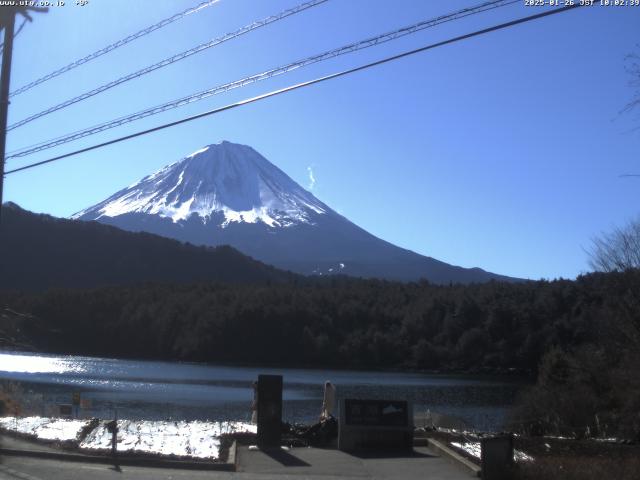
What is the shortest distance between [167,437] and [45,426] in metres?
2.69

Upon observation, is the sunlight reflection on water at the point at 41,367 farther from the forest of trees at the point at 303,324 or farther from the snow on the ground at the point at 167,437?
the snow on the ground at the point at 167,437

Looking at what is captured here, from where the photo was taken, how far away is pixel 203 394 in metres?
46.0

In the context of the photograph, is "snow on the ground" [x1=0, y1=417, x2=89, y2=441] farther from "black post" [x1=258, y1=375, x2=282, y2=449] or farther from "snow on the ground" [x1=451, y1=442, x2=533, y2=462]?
"snow on the ground" [x1=451, y1=442, x2=533, y2=462]

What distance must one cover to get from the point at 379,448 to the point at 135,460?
185 inches

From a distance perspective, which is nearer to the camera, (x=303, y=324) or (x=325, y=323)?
(x=325, y=323)

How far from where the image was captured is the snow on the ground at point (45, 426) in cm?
1620

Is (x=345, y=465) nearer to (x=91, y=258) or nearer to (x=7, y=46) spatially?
(x=7, y=46)

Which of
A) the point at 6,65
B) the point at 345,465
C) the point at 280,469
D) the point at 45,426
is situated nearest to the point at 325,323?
the point at 45,426

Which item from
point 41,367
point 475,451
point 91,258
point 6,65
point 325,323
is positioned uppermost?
point 91,258

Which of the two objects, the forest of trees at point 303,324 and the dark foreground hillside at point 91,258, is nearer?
the forest of trees at point 303,324

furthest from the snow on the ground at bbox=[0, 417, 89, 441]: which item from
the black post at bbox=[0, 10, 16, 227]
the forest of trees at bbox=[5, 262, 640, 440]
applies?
the forest of trees at bbox=[5, 262, 640, 440]

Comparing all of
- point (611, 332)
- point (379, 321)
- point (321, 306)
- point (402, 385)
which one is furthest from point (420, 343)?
point (611, 332)

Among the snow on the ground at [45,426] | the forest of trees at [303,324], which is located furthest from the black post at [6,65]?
the forest of trees at [303,324]

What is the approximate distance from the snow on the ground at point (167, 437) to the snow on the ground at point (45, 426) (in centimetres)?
40
